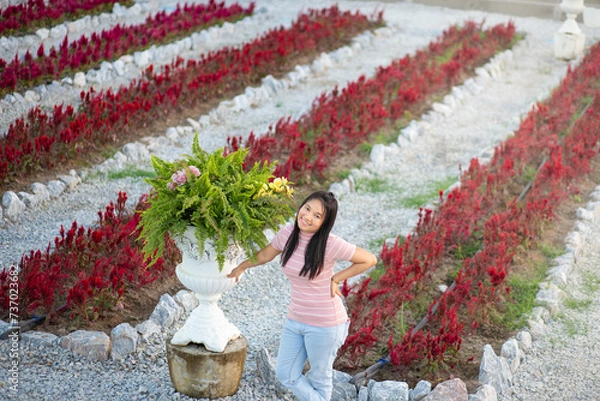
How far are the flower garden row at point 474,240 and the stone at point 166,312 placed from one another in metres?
1.34

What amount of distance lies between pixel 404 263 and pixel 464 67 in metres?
7.85

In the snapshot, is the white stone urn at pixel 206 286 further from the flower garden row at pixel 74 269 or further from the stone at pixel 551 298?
the stone at pixel 551 298

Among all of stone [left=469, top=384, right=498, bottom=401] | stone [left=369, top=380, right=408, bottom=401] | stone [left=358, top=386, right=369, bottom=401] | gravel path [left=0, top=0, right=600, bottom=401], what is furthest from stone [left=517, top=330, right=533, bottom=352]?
stone [left=358, top=386, right=369, bottom=401]

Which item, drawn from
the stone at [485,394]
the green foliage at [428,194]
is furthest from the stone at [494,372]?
the green foliage at [428,194]

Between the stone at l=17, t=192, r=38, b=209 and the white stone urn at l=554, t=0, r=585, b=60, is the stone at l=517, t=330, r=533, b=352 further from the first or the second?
the white stone urn at l=554, t=0, r=585, b=60

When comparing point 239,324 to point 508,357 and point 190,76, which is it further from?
point 190,76

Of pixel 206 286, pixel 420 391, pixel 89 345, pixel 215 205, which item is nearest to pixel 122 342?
pixel 89 345

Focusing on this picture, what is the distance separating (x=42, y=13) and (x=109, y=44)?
190cm

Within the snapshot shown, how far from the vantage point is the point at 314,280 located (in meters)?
4.90

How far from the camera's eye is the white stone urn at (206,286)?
5.25m

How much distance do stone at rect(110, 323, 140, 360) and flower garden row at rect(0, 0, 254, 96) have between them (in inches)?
227

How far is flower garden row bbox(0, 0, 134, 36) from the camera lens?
13539mm


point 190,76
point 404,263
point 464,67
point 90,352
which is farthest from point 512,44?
point 90,352

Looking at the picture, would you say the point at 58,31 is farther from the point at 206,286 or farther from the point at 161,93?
the point at 206,286
